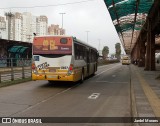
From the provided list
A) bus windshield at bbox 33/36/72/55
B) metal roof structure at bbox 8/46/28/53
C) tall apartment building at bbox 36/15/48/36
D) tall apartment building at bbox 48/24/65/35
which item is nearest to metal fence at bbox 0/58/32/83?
bus windshield at bbox 33/36/72/55

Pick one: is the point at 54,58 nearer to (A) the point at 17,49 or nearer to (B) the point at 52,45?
(B) the point at 52,45

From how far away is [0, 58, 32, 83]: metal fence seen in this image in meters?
19.8

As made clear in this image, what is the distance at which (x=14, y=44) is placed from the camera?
128 ft

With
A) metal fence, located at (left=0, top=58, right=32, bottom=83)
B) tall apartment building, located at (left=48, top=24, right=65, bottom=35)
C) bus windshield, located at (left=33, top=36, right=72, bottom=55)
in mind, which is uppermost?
tall apartment building, located at (left=48, top=24, right=65, bottom=35)

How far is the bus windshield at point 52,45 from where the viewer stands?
52.6 ft

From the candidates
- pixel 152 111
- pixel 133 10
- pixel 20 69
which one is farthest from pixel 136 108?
pixel 133 10

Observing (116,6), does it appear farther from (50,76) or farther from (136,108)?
(136,108)

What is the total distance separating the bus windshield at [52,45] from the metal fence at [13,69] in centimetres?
429

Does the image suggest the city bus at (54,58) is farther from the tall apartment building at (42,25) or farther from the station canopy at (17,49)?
the tall apartment building at (42,25)

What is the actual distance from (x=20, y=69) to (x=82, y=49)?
506cm

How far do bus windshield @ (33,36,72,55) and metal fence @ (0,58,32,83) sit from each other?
4.29m

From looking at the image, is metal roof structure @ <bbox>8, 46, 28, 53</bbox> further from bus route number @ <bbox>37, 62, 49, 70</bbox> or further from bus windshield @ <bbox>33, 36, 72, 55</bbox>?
bus route number @ <bbox>37, 62, 49, 70</bbox>

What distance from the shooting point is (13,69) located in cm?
2019

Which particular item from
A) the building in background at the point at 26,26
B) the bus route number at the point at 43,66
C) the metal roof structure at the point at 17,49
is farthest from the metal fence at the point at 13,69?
the building in background at the point at 26,26
